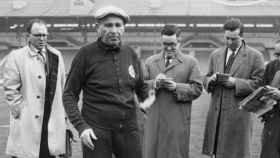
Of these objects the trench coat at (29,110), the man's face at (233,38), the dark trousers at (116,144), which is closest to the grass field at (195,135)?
the trench coat at (29,110)

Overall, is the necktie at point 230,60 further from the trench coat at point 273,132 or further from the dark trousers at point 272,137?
the dark trousers at point 272,137

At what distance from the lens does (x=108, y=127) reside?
2.67 m

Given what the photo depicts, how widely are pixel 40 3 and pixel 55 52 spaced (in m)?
37.9

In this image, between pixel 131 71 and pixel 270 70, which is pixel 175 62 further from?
pixel 131 71

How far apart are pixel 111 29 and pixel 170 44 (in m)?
1.49

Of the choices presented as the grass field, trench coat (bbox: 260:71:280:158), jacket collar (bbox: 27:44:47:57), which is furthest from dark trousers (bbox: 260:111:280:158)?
jacket collar (bbox: 27:44:47:57)

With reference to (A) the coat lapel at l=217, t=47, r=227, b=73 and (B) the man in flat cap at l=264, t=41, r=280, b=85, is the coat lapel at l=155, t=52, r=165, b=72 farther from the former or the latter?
(B) the man in flat cap at l=264, t=41, r=280, b=85

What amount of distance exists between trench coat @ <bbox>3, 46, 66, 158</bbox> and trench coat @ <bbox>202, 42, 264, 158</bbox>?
1534mm

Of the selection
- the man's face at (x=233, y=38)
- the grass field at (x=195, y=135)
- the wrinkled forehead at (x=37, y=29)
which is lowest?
the grass field at (x=195, y=135)

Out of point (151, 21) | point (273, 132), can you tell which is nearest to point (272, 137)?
point (273, 132)

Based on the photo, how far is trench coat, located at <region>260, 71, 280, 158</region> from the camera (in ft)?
13.1

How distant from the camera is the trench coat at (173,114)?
4.09m

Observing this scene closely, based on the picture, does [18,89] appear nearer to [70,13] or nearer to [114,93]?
[114,93]

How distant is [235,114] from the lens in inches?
163
